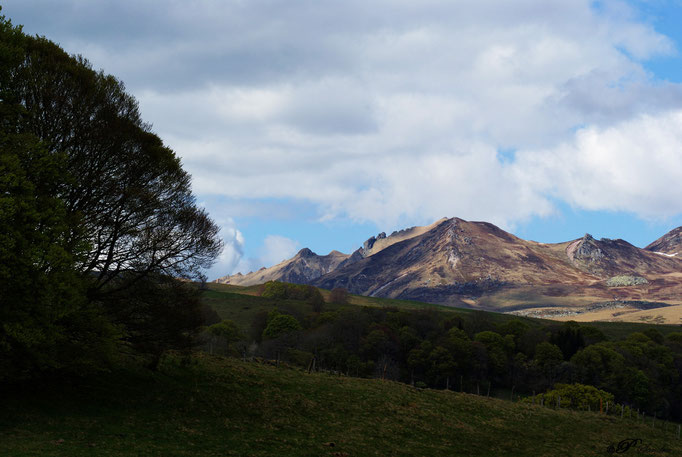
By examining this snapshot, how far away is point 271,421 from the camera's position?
33219 millimetres

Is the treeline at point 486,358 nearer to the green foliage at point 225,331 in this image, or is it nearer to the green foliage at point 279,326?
the green foliage at point 279,326

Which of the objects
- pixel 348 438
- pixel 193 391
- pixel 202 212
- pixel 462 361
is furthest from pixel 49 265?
pixel 462 361

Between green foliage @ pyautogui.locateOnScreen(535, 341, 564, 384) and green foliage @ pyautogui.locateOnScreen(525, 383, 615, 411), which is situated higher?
green foliage @ pyautogui.locateOnScreen(535, 341, 564, 384)

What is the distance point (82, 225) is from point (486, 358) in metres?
112

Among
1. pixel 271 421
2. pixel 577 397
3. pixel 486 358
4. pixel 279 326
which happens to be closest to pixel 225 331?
pixel 279 326

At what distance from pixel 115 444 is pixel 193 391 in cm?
1060

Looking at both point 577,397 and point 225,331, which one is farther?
point 225,331

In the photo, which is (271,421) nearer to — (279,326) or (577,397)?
(577,397)

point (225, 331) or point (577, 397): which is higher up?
point (225, 331)

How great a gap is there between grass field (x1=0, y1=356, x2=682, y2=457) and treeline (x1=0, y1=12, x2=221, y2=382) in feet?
8.82

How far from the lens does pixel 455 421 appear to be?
40594 mm

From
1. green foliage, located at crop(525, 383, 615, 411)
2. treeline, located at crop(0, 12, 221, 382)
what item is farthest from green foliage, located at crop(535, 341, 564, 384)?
treeline, located at crop(0, 12, 221, 382)

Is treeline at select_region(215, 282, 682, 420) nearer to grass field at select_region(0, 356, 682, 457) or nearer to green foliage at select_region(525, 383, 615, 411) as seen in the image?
green foliage at select_region(525, 383, 615, 411)

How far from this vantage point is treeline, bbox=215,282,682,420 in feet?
387
